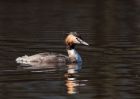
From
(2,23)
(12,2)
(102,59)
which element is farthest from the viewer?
(12,2)

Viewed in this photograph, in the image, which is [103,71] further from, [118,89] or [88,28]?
[88,28]

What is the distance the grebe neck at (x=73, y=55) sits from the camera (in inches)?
984

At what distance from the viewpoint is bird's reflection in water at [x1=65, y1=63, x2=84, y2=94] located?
784 inches

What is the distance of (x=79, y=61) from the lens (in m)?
24.8

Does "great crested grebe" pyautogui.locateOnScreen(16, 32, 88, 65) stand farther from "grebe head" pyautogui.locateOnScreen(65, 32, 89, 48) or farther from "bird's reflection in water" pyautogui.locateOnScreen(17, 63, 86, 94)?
"grebe head" pyautogui.locateOnScreen(65, 32, 89, 48)

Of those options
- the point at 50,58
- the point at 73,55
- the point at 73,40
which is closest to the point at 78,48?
the point at 73,40

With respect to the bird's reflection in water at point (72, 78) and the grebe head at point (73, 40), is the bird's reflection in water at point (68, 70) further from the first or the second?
the grebe head at point (73, 40)

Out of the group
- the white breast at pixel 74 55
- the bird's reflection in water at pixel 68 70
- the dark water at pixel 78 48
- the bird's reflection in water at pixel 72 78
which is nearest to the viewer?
the dark water at pixel 78 48

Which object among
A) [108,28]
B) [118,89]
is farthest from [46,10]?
[118,89]

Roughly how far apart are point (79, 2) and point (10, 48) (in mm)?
21901

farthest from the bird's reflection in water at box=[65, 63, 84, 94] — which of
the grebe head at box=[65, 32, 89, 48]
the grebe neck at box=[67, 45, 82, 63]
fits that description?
the grebe head at box=[65, 32, 89, 48]

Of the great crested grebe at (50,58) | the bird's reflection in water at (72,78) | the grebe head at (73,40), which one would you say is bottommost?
the bird's reflection in water at (72,78)

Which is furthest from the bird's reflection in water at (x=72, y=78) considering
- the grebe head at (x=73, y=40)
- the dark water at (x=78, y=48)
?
the grebe head at (x=73, y=40)

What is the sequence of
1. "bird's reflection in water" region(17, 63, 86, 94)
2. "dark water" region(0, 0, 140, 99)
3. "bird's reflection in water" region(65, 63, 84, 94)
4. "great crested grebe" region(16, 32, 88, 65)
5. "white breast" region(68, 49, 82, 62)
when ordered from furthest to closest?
"white breast" region(68, 49, 82, 62) → "great crested grebe" region(16, 32, 88, 65) → "bird's reflection in water" region(17, 63, 86, 94) → "bird's reflection in water" region(65, 63, 84, 94) → "dark water" region(0, 0, 140, 99)
